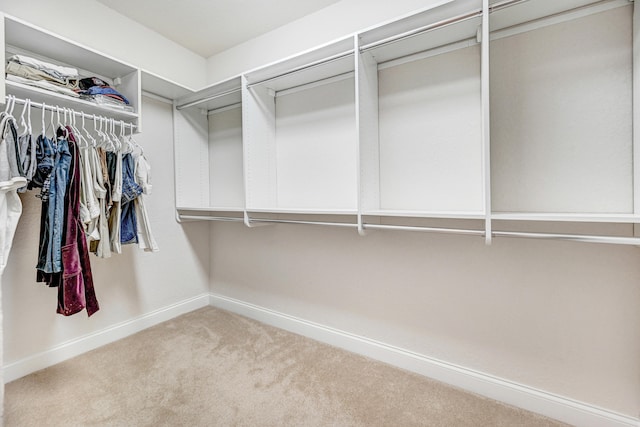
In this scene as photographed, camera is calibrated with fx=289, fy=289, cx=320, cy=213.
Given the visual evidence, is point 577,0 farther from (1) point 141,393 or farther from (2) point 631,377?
(1) point 141,393

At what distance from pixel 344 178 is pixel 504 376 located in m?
1.56

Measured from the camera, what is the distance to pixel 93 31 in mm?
2111

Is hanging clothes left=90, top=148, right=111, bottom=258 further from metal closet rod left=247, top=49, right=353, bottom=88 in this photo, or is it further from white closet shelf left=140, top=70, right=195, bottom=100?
metal closet rod left=247, top=49, right=353, bottom=88

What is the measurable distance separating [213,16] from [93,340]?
268cm

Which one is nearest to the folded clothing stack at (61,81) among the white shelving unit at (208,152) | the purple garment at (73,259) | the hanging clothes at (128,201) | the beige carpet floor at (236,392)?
the purple garment at (73,259)

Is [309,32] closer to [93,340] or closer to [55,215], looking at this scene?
[55,215]

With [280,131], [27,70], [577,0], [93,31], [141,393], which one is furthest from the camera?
[280,131]

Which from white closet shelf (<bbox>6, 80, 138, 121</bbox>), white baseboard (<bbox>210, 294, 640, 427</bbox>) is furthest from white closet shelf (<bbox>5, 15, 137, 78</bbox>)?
white baseboard (<bbox>210, 294, 640, 427</bbox>)

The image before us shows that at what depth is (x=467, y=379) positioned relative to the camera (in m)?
1.74

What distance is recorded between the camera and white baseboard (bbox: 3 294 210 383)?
1.85 meters

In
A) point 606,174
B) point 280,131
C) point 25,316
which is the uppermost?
point 280,131

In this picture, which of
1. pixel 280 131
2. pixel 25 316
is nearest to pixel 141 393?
pixel 25 316

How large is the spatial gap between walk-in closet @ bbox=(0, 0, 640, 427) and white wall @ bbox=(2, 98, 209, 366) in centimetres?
2

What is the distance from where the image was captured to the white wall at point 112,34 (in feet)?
6.13
